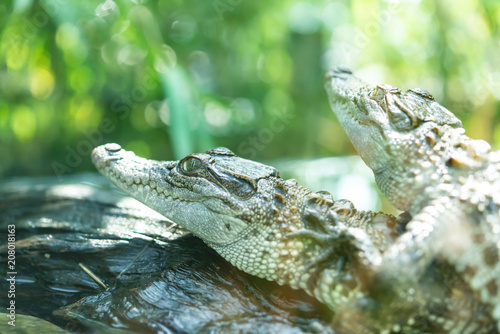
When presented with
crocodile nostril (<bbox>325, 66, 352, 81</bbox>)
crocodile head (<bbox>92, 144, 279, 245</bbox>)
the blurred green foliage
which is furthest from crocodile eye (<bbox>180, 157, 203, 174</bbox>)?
the blurred green foliage

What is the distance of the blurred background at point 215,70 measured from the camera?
5945 mm

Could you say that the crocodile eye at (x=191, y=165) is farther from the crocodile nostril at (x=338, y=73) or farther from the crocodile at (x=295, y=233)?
the crocodile nostril at (x=338, y=73)

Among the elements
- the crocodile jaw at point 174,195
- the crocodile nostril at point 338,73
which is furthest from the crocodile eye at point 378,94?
the crocodile jaw at point 174,195

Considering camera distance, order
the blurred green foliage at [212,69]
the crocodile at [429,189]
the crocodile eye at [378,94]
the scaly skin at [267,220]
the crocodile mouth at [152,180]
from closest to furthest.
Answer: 1. the crocodile at [429,189]
2. the scaly skin at [267,220]
3. the crocodile mouth at [152,180]
4. the crocodile eye at [378,94]
5. the blurred green foliage at [212,69]

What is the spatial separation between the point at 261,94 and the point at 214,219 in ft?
26.7

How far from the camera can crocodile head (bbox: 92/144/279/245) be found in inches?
105

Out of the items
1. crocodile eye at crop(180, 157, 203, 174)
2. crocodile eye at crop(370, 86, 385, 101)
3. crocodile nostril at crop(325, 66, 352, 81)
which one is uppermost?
crocodile nostril at crop(325, 66, 352, 81)

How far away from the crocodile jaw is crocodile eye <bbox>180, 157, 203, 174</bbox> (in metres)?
0.06

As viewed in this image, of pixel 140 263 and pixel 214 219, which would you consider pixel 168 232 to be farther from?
pixel 214 219

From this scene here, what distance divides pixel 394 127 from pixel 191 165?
4.42ft

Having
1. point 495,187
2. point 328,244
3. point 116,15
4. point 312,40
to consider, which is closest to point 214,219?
point 328,244

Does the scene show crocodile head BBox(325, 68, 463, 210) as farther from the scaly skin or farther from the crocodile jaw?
the crocodile jaw

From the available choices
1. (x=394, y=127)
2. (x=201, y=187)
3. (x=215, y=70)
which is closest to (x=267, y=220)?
(x=201, y=187)

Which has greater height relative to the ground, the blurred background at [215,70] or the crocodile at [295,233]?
the blurred background at [215,70]
